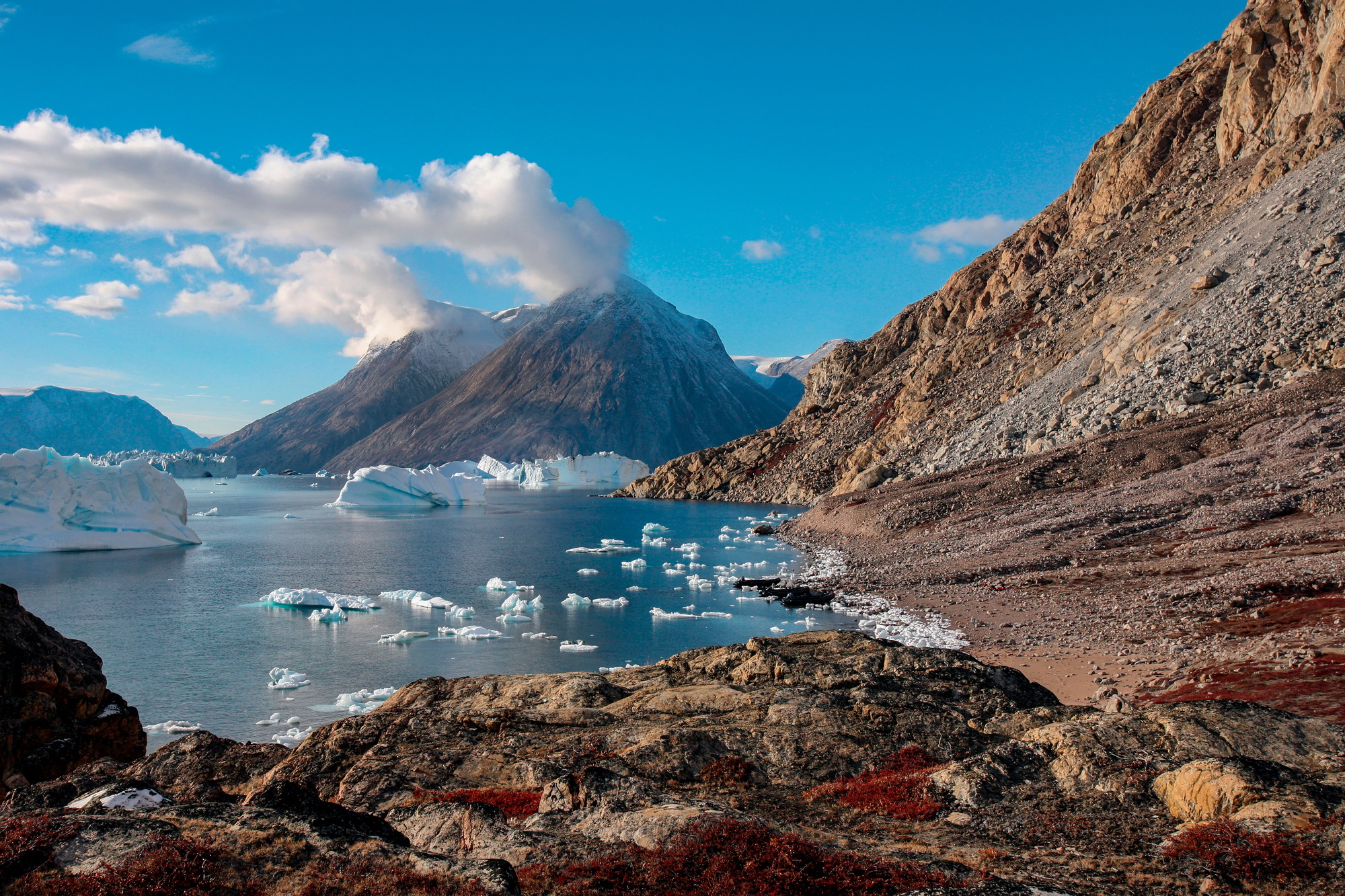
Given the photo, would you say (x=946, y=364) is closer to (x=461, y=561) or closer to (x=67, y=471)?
(x=461, y=561)

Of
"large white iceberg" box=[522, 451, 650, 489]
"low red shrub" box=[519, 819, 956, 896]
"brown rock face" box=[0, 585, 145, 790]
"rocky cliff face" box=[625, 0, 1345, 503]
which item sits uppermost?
"rocky cliff face" box=[625, 0, 1345, 503]

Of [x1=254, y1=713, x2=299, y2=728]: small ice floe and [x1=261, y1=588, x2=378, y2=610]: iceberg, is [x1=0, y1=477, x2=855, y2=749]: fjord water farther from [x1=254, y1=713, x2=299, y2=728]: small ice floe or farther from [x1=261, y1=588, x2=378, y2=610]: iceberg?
[x1=261, y1=588, x2=378, y2=610]: iceberg

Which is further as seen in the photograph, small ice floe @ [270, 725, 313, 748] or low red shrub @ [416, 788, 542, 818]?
small ice floe @ [270, 725, 313, 748]

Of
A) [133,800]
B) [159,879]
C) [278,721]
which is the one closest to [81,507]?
[278,721]

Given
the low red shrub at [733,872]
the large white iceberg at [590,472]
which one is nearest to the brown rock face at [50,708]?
the low red shrub at [733,872]

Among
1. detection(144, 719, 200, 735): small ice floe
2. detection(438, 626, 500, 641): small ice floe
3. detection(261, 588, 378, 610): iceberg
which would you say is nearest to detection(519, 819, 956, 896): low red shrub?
detection(144, 719, 200, 735): small ice floe

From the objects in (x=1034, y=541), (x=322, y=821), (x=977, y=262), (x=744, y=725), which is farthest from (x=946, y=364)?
(x=322, y=821)
